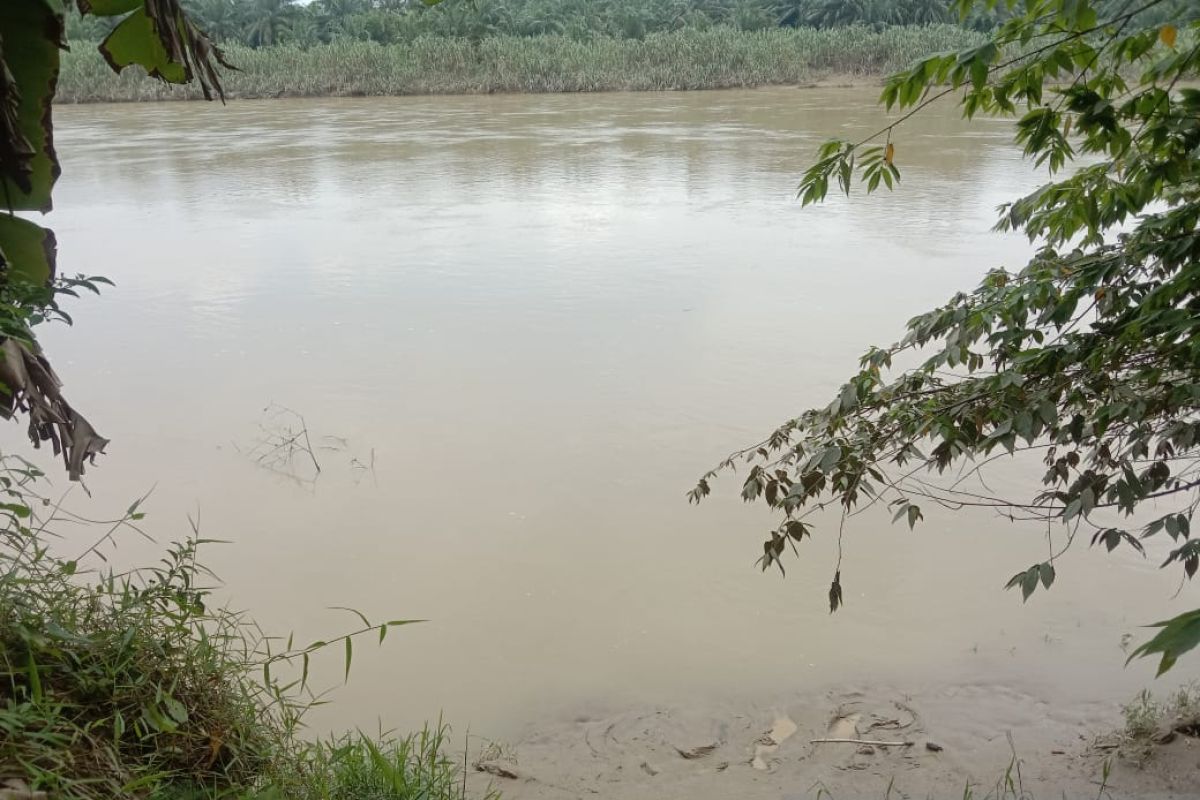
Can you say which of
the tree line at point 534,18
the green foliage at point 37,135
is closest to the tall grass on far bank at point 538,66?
the tree line at point 534,18

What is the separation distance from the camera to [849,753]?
8.31 feet

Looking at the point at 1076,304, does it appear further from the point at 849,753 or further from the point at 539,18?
the point at 539,18

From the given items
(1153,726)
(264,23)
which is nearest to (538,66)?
(264,23)

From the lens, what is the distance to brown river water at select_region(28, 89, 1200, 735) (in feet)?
10.1

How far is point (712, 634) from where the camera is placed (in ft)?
10.4

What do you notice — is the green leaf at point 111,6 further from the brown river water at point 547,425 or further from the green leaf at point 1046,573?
the brown river water at point 547,425

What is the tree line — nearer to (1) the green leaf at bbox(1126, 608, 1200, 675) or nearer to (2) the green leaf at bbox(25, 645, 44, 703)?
(2) the green leaf at bbox(25, 645, 44, 703)

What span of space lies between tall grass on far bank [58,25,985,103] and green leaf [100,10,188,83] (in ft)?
72.6

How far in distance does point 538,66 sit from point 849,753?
21.9 metres

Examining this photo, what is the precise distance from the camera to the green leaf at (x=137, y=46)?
1595mm

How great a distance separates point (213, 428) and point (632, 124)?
12.7 meters

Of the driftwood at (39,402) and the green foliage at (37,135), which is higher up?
the green foliage at (37,135)

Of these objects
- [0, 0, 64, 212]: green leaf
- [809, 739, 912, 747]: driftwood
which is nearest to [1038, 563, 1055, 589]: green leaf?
[809, 739, 912, 747]: driftwood

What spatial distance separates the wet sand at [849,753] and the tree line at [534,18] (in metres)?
24.6
